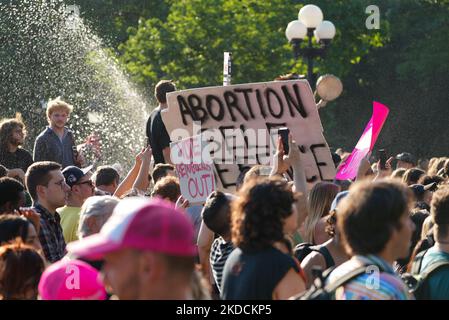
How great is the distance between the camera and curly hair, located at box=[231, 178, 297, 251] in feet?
15.0

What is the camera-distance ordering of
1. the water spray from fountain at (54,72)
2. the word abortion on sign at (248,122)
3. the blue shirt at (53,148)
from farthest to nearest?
the water spray from fountain at (54,72)
the blue shirt at (53,148)
the word abortion on sign at (248,122)

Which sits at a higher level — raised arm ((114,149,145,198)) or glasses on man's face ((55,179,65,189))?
glasses on man's face ((55,179,65,189))

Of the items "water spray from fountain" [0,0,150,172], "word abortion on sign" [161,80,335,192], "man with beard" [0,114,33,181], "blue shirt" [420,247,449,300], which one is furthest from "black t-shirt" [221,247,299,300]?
"water spray from fountain" [0,0,150,172]

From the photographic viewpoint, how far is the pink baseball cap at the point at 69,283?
4.22 metres

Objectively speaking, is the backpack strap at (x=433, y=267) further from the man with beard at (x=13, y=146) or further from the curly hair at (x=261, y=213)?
the man with beard at (x=13, y=146)

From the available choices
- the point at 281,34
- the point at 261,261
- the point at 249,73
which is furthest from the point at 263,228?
the point at 281,34

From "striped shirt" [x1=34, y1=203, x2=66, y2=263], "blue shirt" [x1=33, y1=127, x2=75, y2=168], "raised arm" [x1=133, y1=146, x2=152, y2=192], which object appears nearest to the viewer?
"striped shirt" [x1=34, y1=203, x2=66, y2=263]

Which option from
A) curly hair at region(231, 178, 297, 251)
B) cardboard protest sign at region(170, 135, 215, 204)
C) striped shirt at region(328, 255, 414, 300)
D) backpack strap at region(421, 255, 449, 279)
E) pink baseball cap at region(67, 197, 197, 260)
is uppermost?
pink baseball cap at region(67, 197, 197, 260)

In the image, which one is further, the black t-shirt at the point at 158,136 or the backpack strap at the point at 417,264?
the black t-shirt at the point at 158,136

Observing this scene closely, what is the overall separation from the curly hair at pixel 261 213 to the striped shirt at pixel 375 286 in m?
0.74

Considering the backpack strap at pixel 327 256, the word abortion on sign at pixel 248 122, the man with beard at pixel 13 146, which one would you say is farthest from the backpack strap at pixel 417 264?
the man with beard at pixel 13 146

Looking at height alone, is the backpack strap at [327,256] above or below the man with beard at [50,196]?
below

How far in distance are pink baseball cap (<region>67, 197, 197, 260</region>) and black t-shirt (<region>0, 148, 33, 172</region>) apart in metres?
6.84

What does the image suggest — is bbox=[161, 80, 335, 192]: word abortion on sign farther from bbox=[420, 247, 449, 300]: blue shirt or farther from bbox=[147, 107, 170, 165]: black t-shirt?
bbox=[420, 247, 449, 300]: blue shirt
